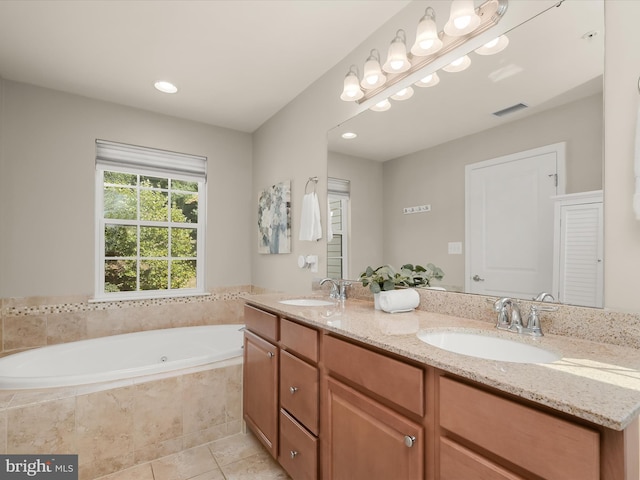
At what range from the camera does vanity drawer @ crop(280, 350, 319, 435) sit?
1.43m

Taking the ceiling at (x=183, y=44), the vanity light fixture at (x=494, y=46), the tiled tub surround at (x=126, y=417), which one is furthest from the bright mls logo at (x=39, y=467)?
the vanity light fixture at (x=494, y=46)

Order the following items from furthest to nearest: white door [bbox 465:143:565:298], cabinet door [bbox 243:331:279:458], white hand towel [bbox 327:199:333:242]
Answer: white hand towel [bbox 327:199:333:242], cabinet door [bbox 243:331:279:458], white door [bbox 465:143:565:298]

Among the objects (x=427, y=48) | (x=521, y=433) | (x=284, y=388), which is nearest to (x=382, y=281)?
(x=284, y=388)

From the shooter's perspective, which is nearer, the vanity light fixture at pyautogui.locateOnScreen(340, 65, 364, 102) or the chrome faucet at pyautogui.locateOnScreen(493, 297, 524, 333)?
the chrome faucet at pyautogui.locateOnScreen(493, 297, 524, 333)

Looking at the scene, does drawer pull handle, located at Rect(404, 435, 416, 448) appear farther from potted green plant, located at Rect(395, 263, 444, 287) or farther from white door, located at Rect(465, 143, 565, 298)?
potted green plant, located at Rect(395, 263, 444, 287)

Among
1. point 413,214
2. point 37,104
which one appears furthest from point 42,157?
point 413,214

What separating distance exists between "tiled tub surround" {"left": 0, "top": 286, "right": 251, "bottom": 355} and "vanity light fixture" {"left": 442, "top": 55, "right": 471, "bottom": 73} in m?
2.81

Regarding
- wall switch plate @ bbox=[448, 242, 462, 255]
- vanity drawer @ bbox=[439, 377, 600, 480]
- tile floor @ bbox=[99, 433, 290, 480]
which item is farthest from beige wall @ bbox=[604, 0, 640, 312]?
tile floor @ bbox=[99, 433, 290, 480]

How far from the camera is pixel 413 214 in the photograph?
1821mm

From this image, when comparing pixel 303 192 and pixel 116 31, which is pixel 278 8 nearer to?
pixel 116 31

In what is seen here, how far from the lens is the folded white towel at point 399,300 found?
5.18 ft

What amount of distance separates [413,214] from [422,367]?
1023 millimetres

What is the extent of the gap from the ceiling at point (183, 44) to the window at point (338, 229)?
89cm

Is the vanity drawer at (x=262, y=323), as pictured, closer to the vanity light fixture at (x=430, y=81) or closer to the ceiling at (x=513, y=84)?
the ceiling at (x=513, y=84)
